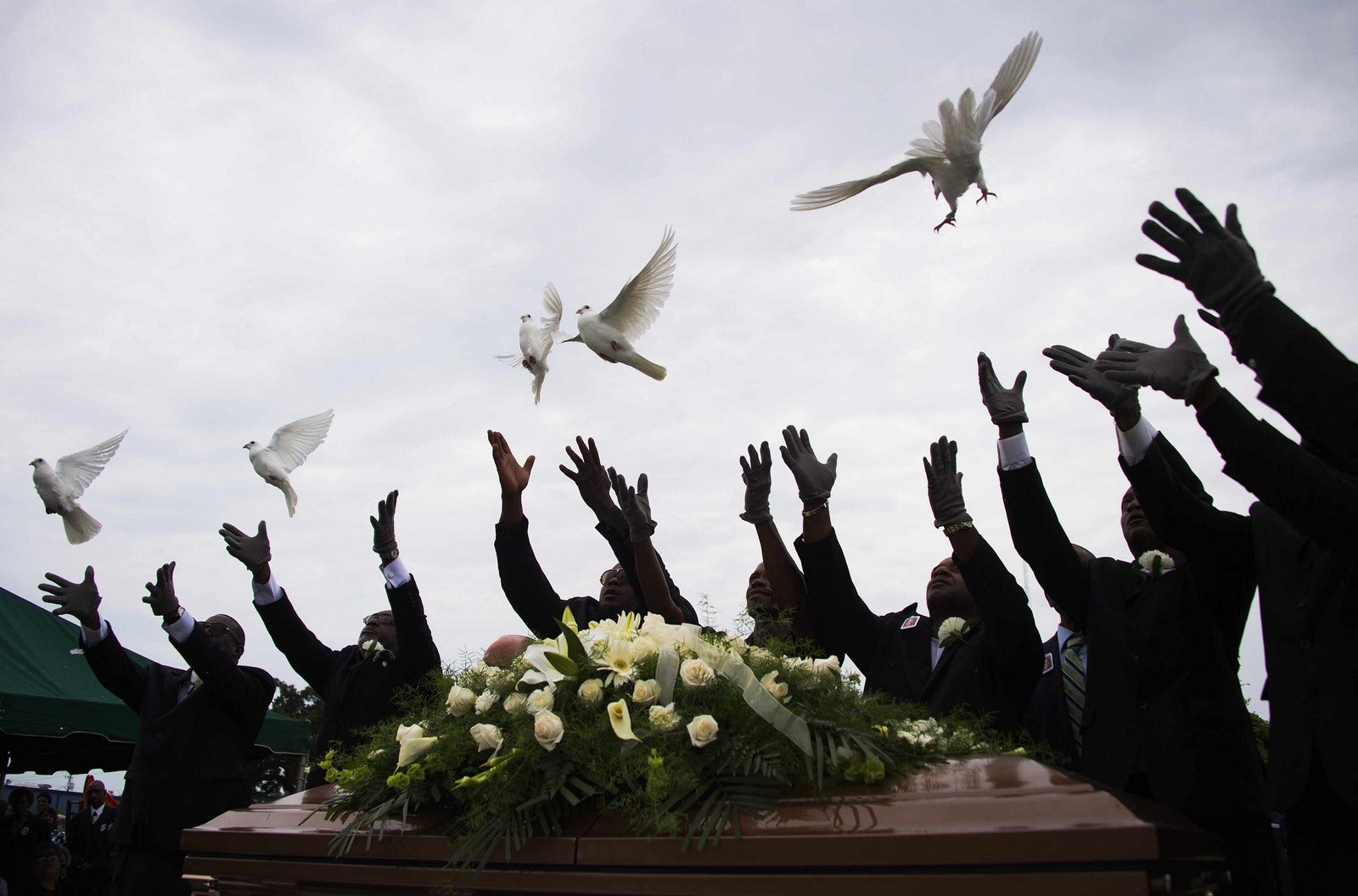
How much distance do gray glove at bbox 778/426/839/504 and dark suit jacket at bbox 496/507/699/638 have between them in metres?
1.01

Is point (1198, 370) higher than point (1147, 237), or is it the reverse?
point (1147, 237)

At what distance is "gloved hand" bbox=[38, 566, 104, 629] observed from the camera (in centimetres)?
607

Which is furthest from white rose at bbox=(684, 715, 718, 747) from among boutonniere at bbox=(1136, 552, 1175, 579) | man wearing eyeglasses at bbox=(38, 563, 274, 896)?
man wearing eyeglasses at bbox=(38, 563, 274, 896)

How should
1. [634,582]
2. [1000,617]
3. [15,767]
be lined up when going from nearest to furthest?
[1000,617], [634,582], [15,767]

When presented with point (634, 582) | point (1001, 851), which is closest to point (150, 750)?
point (634, 582)

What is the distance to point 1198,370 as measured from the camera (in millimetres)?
2584

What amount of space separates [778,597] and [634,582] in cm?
79

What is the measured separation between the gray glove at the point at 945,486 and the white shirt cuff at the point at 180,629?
4.05m

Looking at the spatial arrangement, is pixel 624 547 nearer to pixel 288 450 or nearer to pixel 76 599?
pixel 288 450

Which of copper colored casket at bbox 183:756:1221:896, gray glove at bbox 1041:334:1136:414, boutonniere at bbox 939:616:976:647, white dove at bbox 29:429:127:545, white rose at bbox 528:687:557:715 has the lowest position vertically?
copper colored casket at bbox 183:756:1221:896

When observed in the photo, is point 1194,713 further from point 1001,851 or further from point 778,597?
point 778,597

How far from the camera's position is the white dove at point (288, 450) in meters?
5.79

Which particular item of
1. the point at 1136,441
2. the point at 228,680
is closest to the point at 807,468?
the point at 1136,441

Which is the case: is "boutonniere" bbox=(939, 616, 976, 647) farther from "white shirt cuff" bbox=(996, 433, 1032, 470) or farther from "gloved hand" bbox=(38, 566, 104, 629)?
"gloved hand" bbox=(38, 566, 104, 629)
